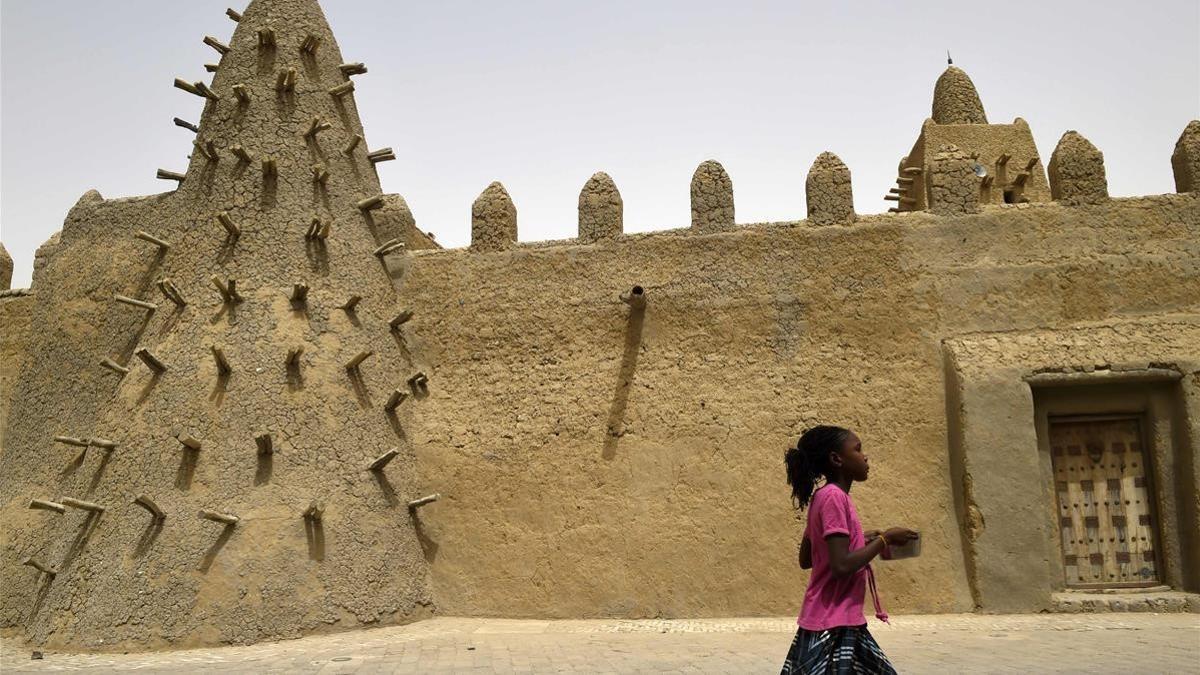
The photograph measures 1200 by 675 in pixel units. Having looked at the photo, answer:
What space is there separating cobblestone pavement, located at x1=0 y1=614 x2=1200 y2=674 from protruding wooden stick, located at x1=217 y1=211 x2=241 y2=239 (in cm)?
400

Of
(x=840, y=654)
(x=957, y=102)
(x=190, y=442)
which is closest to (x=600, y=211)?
(x=190, y=442)

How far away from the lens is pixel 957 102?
1998 centimetres

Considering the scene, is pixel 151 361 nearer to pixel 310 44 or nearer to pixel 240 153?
pixel 240 153

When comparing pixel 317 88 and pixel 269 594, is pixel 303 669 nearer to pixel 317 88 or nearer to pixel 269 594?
pixel 269 594

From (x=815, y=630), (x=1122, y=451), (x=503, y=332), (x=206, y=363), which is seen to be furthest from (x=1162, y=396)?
(x=206, y=363)

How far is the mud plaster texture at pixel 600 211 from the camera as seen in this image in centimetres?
1020

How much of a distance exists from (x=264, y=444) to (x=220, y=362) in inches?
36.7

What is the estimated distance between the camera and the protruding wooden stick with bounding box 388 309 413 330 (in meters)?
10.0

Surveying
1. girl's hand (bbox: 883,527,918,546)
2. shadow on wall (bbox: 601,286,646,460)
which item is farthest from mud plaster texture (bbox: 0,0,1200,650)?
girl's hand (bbox: 883,527,918,546)

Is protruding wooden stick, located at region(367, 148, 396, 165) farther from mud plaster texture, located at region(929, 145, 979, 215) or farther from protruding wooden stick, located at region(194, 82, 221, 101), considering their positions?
mud plaster texture, located at region(929, 145, 979, 215)

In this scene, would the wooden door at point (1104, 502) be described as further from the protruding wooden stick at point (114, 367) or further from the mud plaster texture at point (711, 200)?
the protruding wooden stick at point (114, 367)

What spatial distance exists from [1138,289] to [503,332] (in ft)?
20.1

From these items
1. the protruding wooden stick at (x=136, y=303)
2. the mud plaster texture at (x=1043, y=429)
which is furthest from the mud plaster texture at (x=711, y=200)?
the protruding wooden stick at (x=136, y=303)

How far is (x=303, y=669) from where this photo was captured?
22.4 ft
